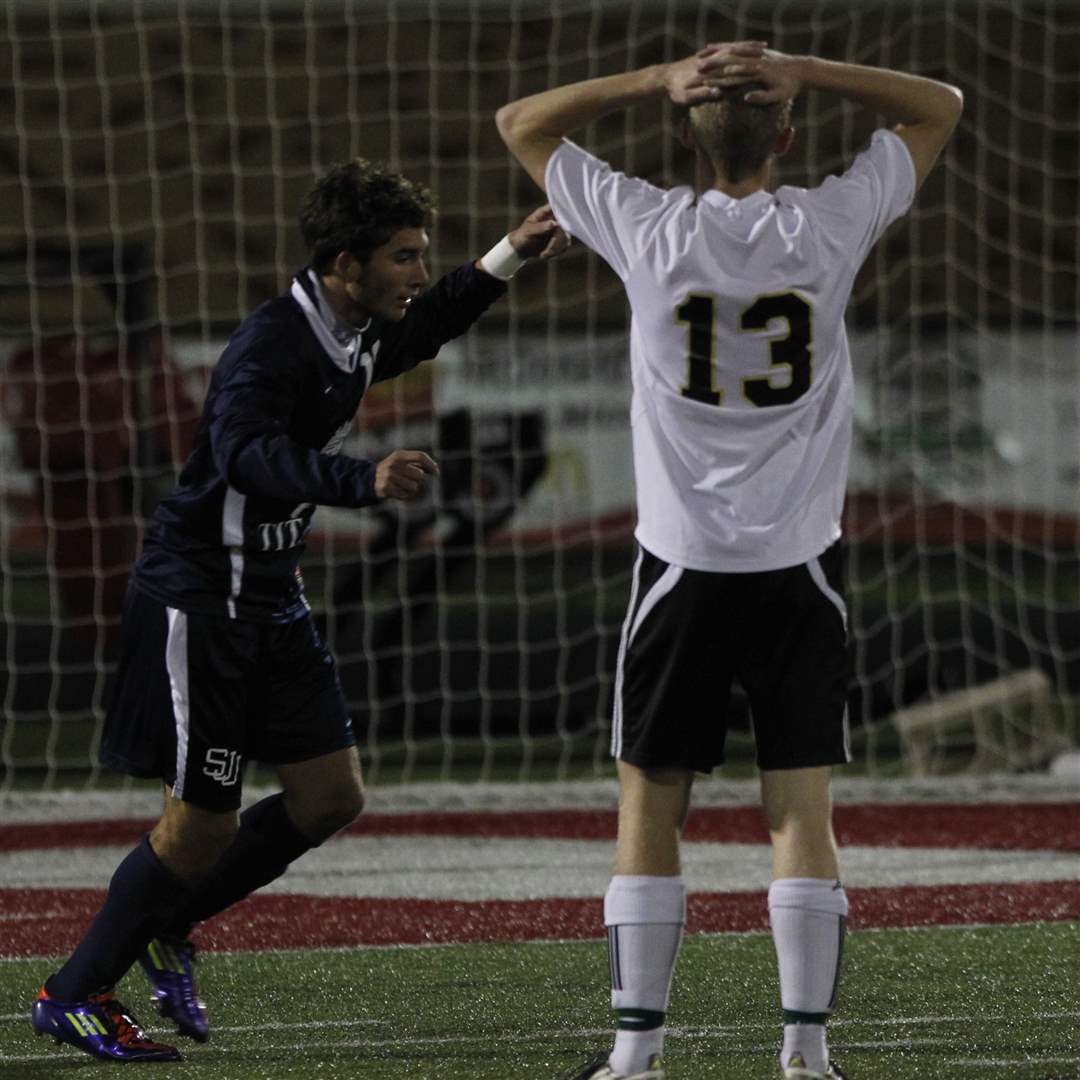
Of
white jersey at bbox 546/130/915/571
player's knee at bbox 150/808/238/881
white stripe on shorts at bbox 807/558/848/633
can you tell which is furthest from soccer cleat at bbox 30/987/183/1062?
white stripe on shorts at bbox 807/558/848/633

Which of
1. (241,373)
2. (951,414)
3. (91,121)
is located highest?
(91,121)

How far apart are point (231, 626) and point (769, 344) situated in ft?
3.77

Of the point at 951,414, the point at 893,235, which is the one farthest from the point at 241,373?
the point at 893,235

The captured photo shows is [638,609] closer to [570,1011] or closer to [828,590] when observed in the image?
[828,590]

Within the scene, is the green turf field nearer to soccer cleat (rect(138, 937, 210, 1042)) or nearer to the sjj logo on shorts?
soccer cleat (rect(138, 937, 210, 1042))

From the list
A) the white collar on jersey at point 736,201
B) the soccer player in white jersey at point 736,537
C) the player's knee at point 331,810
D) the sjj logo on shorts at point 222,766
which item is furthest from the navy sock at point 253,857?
the white collar on jersey at point 736,201

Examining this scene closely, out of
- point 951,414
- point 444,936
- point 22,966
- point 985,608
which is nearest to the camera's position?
point 22,966

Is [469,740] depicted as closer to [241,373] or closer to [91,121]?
[241,373]

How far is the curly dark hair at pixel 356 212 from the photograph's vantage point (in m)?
3.82

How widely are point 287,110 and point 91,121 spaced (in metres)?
2.03

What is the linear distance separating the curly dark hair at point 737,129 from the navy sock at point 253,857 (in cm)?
154

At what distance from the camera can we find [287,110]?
19.7m

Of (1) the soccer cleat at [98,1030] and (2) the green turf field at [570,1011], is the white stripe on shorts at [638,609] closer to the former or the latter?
(2) the green turf field at [570,1011]

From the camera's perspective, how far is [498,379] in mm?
15758
